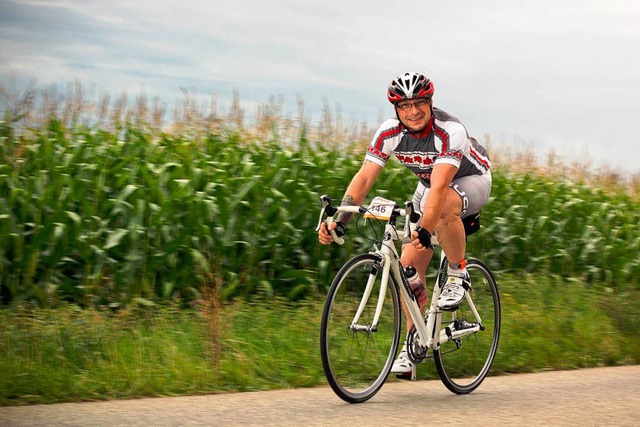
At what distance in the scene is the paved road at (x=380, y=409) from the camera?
5.89 metres

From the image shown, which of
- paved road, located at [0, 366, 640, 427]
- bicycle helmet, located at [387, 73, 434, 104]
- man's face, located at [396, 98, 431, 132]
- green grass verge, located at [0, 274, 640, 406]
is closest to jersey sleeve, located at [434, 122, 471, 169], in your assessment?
man's face, located at [396, 98, 431, 132]

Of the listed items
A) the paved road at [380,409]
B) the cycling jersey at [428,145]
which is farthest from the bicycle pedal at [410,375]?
the cycling jersey at [428,145]

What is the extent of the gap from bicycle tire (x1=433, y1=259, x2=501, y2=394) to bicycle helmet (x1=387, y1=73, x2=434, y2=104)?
1749mm

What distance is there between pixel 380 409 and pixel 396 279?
3.17 ft

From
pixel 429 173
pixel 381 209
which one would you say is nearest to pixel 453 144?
pixel 429 173

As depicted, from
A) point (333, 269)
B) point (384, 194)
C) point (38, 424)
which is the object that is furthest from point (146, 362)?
point (384, 194)

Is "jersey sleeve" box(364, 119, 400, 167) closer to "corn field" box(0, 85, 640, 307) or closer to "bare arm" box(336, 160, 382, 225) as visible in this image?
"bare arm" box(336, 160, 382, 225)

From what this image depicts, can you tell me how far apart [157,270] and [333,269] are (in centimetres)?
240

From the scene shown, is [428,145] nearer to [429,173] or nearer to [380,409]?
[429,173]

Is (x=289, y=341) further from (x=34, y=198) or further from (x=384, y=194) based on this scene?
(x=384, y=194)

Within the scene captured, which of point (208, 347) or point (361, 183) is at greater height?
point (361, 183)

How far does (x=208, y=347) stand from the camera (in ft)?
25.3

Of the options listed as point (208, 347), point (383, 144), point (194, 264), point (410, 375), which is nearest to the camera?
point (383, 144)

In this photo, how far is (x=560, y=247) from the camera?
14414 millimetres
